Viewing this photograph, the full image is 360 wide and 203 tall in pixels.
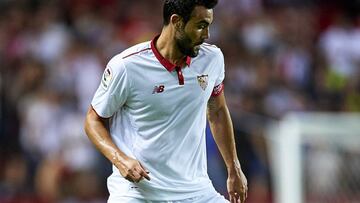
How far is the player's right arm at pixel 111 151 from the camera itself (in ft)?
18.1

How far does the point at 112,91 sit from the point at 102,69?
266 inches

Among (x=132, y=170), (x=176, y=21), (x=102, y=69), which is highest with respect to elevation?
(x=176, y=21)

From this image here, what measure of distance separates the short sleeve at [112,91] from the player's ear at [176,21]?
1.20 feet

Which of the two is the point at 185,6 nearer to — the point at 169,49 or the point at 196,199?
the point at 169,49

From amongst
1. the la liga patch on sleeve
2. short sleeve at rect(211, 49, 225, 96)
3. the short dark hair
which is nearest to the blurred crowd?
short sleeve at rect(211, 49, 225, 96)

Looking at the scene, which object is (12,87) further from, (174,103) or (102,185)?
(174,103)

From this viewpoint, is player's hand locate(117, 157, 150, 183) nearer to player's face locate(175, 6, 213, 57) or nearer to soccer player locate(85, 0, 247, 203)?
soccer player locate(85, 0, 247, 203)

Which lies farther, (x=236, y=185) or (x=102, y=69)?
(x=102, y=69)

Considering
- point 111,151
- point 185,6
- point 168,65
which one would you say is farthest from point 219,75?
point 111,151

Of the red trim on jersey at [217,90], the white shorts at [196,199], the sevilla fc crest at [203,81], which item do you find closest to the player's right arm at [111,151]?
the white shorts at [196,199]

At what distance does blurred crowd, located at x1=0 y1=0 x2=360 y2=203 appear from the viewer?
38.2 ft

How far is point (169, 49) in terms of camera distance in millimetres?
5895

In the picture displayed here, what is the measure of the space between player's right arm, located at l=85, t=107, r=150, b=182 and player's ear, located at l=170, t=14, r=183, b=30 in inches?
26.7

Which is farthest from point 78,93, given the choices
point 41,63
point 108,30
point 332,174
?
point 332,174
